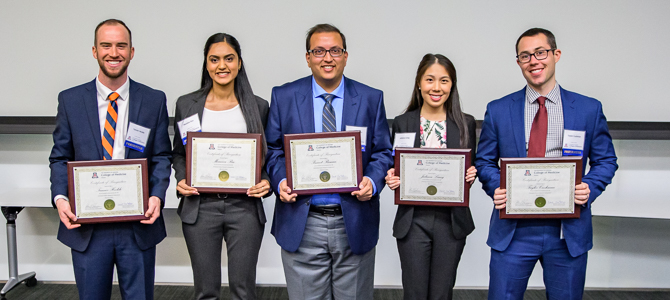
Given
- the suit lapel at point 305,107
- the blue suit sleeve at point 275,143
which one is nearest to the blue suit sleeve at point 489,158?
the suit lapel at point 305,107

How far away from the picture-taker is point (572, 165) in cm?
197

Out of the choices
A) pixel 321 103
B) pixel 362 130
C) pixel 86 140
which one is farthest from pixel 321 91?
pixel 86 140

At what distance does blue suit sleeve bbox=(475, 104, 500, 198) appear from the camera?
2137mm

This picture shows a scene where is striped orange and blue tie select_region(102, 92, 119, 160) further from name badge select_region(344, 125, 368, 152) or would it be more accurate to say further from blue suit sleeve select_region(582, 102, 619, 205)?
blue suit sleeve select_region(582, 102, 619, 205)

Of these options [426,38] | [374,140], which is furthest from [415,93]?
[426,38]

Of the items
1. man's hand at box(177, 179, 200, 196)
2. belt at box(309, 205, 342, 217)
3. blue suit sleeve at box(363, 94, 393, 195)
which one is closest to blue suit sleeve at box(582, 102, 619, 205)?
blue suit sleeve at box(363, 94, 393, 195)

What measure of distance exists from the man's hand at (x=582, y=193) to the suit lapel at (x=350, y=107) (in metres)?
1.06

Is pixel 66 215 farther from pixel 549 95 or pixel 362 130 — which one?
pixel 549 95

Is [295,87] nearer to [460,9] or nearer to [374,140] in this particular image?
[374,140]

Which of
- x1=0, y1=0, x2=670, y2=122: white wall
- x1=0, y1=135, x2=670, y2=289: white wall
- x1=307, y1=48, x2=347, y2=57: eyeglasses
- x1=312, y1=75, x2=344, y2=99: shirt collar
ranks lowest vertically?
x1=0, y1=135, x2=670, y2=289: white wall

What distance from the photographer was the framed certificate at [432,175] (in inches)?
85.6

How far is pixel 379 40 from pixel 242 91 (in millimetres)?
1601

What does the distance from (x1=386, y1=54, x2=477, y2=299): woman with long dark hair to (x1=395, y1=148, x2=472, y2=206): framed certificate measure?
49 millimetres

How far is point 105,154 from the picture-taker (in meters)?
2.14
